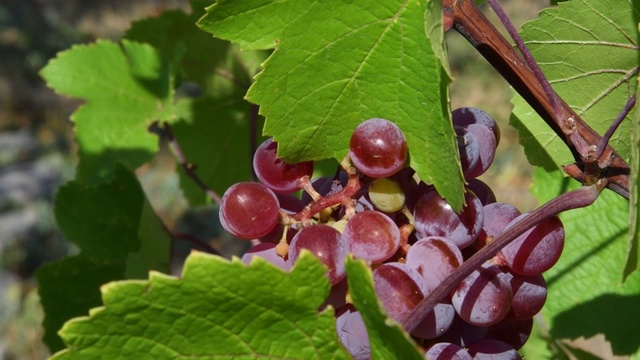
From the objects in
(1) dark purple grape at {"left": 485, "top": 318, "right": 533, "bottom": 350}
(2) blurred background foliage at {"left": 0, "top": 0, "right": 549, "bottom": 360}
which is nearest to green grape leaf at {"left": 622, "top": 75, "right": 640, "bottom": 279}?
(1) dark purple grape at {"left": 485, "top": 318, "right": 533, "bottom": 350}

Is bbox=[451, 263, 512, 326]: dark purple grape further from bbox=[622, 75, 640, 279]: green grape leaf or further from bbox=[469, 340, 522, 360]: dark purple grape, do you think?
bbox=[622, 75, 640, 279]: green grape leaf

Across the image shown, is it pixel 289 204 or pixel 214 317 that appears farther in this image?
pixel 289 204

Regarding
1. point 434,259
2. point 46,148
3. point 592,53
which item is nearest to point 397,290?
point 434,259

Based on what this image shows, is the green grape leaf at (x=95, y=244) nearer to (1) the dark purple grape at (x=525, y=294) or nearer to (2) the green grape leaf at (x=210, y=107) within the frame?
(2) the green grape leaf at (x=210, y=107)

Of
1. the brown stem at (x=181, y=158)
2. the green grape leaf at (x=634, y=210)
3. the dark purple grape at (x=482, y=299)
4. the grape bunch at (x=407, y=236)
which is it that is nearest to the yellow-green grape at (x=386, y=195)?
the grape bunch at (x=407, y=236)

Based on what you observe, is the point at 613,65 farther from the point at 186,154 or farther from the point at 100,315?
the point at 186,154

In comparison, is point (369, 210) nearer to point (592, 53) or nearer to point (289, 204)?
point (289, 204)
